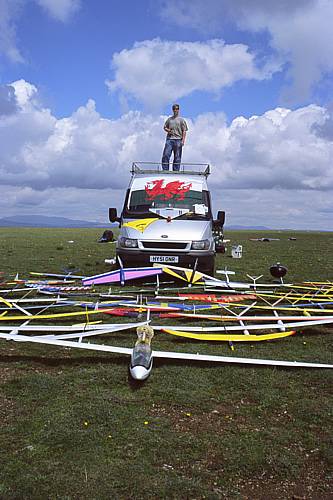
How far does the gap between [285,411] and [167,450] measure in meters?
1.14

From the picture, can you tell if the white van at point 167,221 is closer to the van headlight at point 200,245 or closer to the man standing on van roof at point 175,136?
the van headlight at point 200,245

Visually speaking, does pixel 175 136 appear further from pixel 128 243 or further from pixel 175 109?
pixel 128 243

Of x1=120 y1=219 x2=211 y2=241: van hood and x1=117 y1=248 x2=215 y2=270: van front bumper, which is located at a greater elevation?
x1=120 y1=219 x2=211 y2=241: van hood

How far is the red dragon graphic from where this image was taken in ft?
34.2

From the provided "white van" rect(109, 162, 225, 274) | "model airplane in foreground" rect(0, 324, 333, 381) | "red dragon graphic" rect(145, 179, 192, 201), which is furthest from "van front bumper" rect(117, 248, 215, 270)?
"model airplane in foreground" rect(0, 324, 333, 381)

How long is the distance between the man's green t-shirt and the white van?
Result: 2159 mm

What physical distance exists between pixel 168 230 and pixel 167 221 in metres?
0.37

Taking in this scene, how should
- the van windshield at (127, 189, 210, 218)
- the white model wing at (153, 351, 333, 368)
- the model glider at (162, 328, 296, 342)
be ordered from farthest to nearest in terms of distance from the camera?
the van windshield at (127, 189, 210, 218), the model glider at (162, 328, 296, 342), the white model wing at (153, 351, 333, 368)

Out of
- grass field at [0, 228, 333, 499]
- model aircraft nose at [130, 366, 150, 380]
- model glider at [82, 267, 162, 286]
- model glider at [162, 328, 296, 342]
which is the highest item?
model glider at [82, 267, 162, 286]

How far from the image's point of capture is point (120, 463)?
263cm

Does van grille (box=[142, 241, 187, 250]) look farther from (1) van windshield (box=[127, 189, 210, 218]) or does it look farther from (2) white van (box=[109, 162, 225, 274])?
(1) van windshield (box=[127, 189, 210, 218])

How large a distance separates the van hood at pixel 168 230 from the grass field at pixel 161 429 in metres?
4.68

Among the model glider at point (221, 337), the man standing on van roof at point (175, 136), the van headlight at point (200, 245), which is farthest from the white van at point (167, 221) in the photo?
the model glider at point (221, 337)

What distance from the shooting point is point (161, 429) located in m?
3.08
